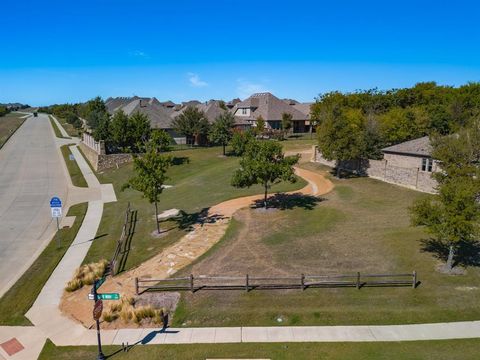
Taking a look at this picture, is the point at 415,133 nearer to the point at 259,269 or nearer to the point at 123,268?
the point at 259,269

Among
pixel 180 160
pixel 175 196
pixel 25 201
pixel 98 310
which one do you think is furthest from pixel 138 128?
pixel 98 310

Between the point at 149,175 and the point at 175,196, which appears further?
the point at 175,196

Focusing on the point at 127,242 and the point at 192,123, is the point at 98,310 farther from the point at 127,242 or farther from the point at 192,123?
the point at 192,123

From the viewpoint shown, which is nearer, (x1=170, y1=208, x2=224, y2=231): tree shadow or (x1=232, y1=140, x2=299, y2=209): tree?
(x1=232, y1=140, x2=299, y2=209): tree

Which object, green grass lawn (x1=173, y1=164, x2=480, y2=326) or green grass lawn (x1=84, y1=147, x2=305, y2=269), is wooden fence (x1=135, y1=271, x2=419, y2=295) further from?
green grass lawn (x1=84, y1=147, x2=305, y2=269)

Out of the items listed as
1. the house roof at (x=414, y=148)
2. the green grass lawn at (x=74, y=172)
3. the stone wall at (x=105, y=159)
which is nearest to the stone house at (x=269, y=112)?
the stone wall at (x=105, y=159)

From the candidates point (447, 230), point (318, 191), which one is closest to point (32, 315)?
point (447, 230)

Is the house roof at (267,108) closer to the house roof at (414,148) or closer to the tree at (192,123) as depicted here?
the tree at (192,123)

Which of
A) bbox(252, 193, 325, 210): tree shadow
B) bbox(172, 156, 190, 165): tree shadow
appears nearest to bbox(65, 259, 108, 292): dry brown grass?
bbox(252, 193, 325, 210): tree shadow
